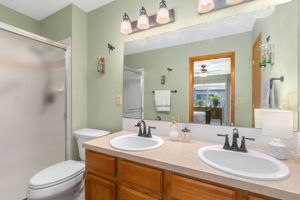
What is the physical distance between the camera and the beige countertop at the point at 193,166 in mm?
583

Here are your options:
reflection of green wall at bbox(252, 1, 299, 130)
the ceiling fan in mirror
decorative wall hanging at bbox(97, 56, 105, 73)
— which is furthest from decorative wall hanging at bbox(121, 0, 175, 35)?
→ reflection of green wall at bbox(252, 1, 299, 130)

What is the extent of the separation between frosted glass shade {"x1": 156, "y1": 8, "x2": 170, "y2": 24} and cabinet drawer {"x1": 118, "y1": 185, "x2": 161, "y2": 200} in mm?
1463

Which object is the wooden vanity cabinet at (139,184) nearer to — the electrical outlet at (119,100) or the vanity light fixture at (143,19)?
the electrical outlet at (119,100)

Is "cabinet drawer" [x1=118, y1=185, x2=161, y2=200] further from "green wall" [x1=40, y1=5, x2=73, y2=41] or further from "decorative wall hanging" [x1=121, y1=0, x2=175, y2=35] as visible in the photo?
"green wall" [x1=40, y1=5, x2=73, y2=41]

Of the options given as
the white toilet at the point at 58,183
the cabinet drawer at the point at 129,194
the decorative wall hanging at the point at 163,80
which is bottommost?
the white toilet at the point at 58,183

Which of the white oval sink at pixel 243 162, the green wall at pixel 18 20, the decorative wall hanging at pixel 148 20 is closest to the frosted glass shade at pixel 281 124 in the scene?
the white oval sink at pixel 243 162

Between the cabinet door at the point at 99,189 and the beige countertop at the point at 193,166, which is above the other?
the beige countertop at the point at 193,166

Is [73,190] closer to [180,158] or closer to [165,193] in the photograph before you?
[165,193]

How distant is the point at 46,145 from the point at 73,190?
729mm

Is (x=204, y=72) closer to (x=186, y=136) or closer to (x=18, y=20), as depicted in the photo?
(x=186, y=136)

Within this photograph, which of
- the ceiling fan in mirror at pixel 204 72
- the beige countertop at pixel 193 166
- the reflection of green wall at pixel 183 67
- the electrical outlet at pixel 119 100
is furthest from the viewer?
the electrical outlet at pixel 119 100

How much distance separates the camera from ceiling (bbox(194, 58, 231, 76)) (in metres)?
1.16

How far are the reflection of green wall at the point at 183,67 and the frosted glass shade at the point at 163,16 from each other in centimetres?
26

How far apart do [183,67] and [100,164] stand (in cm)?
110
